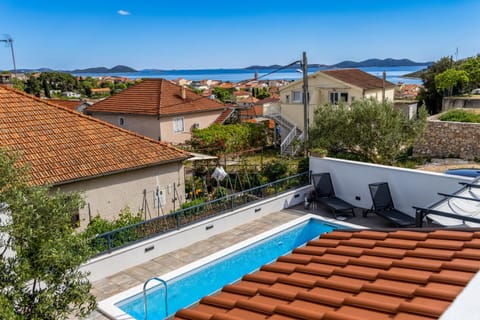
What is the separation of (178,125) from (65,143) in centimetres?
2026

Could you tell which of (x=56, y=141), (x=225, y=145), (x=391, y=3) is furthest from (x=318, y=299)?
(x=391, y=3)

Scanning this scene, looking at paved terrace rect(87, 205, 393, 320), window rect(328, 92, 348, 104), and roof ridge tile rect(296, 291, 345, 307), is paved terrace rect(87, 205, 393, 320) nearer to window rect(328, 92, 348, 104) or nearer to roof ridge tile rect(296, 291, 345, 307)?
roof ridge tile rect(296, 291, 345, 307)

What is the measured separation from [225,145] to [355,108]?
14.0m

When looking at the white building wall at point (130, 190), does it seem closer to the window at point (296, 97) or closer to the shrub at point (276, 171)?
the shrub at point (276, 171)

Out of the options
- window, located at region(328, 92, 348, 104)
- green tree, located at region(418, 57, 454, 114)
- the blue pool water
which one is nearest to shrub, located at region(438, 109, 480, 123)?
window, located at region(328, 92, 348, 104)

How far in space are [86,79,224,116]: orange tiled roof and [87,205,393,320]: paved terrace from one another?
21.2 metres

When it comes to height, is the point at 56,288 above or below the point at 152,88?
below

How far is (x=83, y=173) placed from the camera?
14.9 metres

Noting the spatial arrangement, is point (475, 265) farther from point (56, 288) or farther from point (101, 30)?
point (101, 30)

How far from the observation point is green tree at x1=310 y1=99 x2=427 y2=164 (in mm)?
18453

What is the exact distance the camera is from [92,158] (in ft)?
52.3

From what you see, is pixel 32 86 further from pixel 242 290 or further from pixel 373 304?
pixel 373 304

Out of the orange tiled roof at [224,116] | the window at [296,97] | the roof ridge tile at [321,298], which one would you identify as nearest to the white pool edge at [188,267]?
the roof ridge tile at [321,298]

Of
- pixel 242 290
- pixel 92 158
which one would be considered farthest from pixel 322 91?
pixel 242 290
